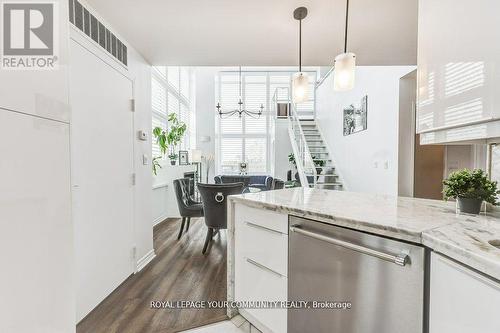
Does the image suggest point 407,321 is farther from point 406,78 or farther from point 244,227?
point 406,78

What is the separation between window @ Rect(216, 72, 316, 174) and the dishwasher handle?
719 cm

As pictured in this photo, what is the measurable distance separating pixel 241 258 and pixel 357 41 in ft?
7.78

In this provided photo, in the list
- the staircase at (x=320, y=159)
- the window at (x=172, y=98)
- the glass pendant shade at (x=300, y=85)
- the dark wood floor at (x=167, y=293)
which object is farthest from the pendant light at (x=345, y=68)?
the window at (x=172, y=98)

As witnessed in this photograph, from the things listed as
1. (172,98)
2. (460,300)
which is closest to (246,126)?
(172,98)

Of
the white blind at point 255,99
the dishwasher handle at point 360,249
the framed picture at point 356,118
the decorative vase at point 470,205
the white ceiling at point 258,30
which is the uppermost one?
the white blind at point 255,99

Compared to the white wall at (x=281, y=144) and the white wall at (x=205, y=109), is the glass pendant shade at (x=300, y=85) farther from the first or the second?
the white wall at (x=205, y=109)

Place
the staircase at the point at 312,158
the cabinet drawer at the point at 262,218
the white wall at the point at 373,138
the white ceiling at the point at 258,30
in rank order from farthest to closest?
the staircase at the point at 312,158 < the white wall at the point at 373,138 < the white ceiling at the point at 258,30 < the cabinet drawer at the point at 262,218

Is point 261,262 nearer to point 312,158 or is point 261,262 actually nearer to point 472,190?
point 472,190

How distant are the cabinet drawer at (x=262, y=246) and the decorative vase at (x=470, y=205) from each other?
98cm

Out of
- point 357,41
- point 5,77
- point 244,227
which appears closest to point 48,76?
point 5,77

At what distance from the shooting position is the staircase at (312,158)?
5.01m

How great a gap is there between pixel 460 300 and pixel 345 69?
1411 millimetres

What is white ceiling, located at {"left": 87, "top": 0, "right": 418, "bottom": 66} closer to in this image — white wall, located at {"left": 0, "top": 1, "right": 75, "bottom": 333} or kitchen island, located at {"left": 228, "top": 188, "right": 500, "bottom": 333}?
white wall, located at {"left": 0, "top": 1, "right": 75, "bottom": 333}

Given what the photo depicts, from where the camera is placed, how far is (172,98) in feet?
19.3
